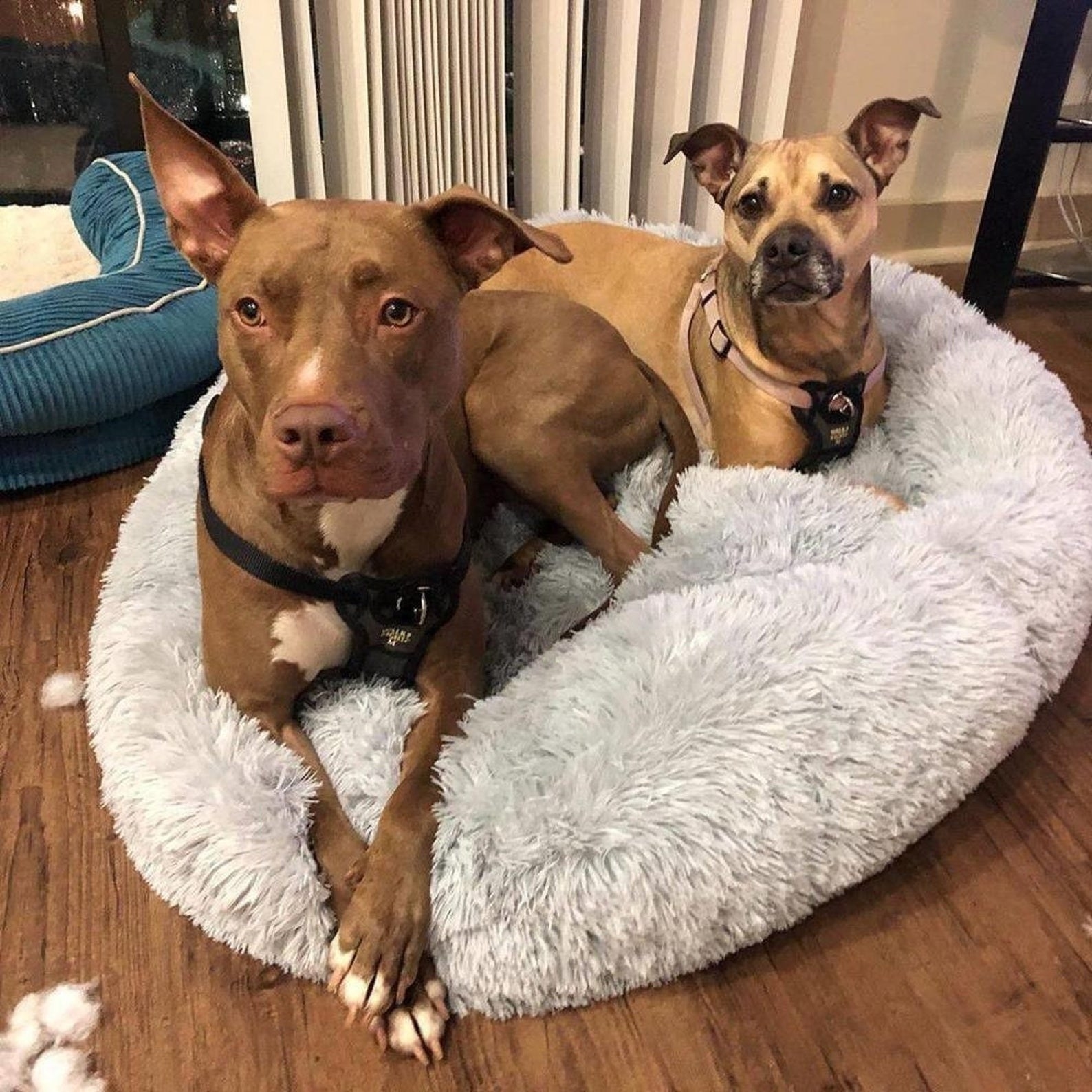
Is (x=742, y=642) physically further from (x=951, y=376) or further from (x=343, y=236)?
(x=951, y=376)

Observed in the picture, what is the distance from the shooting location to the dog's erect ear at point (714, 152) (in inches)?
94.2

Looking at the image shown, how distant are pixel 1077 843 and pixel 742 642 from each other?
70 cm

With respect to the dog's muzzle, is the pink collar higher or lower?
lower

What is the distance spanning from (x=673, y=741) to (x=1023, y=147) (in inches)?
106

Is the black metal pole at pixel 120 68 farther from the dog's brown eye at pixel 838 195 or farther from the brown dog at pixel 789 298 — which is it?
the dog's brown eye at pixel 838 195

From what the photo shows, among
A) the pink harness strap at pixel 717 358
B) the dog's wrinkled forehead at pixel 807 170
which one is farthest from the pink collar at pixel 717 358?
the dog's wrinkled forehead at pixel 807 170

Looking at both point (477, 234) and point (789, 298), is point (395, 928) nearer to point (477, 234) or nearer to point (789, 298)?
point (477, 234)

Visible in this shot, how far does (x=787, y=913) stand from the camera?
1.58 metres

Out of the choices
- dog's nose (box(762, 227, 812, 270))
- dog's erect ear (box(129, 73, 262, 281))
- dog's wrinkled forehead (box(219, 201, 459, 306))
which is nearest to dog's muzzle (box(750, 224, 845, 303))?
dog's nose (box(762, 227, 812, 270))

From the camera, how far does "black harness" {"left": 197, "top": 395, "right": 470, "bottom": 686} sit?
5.47 ft

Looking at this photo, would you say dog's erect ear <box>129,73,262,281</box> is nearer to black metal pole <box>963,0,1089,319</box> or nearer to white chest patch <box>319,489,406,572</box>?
white chest patch <box>319,489,406,572</box>

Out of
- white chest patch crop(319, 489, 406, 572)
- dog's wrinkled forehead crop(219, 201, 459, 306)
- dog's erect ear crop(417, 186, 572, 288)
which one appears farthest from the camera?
white chest patch crop(319, 489, 406, 572)

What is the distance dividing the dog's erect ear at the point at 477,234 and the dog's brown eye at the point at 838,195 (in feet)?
2.84

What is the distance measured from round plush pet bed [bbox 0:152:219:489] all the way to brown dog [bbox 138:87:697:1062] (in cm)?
81
